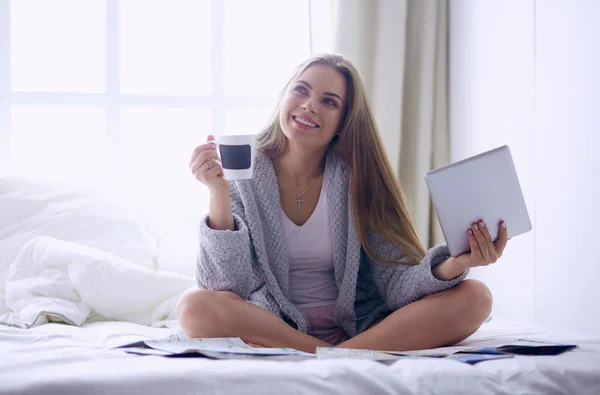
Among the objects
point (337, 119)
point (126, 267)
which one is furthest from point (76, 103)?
point (337, 119)

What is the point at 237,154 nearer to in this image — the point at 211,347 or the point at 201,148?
the point at 201,148

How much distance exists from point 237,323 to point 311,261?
1.26 feet

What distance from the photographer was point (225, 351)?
3.59 feet

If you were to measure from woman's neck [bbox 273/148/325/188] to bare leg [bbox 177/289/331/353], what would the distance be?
0.52 metres

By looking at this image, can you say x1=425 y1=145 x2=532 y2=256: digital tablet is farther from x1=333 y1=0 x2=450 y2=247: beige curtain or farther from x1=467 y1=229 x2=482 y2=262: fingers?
x1=333 y1=0 x2=450 y2=247: beige curtain

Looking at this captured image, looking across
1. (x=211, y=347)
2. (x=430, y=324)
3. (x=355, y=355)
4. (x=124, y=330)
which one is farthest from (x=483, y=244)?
(x=124, y=330)

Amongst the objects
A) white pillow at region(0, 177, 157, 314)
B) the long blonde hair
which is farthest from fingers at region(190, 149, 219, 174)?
white pillow at region(0, 177, 157, 314)

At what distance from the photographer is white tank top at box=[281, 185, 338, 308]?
1.73 metres

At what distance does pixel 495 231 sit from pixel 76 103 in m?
1.99

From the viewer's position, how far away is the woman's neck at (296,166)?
1852 millimetres

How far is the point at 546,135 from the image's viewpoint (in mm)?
2166

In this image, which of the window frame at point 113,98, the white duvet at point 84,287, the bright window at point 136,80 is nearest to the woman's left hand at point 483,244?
the white duvet at point 84,287

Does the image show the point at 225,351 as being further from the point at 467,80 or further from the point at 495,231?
the point at 467,80

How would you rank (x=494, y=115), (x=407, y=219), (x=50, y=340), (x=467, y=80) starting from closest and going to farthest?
(x=50, y=340) → (x=407, y=219) → (x=494, y=115) → (x=467, y=80)
